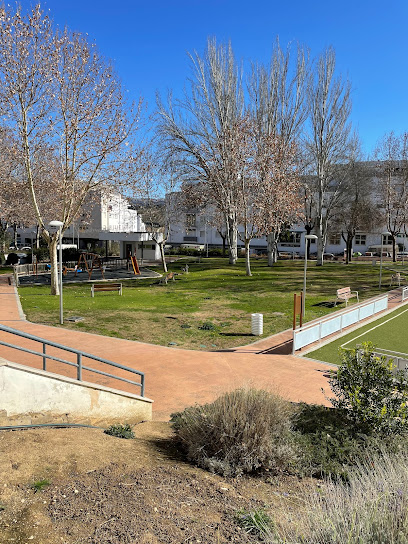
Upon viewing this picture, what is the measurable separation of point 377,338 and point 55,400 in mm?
12827

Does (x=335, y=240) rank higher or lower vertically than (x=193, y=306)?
higher

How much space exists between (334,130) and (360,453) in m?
43.5

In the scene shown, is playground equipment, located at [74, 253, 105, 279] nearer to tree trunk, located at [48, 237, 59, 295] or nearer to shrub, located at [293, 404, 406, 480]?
tree trunk, located at [48, 237, 59, 295]

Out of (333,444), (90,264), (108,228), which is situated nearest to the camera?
(333,444)

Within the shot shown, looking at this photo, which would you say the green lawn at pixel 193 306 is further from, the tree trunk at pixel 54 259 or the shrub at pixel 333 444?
the shrub at pixel 333 444

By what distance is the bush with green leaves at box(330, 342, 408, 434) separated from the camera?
659 centimetres

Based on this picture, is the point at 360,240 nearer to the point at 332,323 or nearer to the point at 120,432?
the point at 332,323

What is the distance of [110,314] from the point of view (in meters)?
18.9

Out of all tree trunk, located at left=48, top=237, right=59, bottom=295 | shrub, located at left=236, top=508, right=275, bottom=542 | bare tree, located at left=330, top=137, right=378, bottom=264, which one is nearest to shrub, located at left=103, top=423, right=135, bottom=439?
shrub, located at left=236, top=508, right=275, bottom=542

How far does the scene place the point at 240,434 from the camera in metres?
6.02

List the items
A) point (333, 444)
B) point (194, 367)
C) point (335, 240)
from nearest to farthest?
point (333, 444)
point (194, 367)
point (335, 240)

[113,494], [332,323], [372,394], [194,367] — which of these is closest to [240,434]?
[113,494]

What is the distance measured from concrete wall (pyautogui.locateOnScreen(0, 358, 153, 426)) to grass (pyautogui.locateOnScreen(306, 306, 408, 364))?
7520 mm

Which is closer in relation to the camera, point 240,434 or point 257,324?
point 240,434
